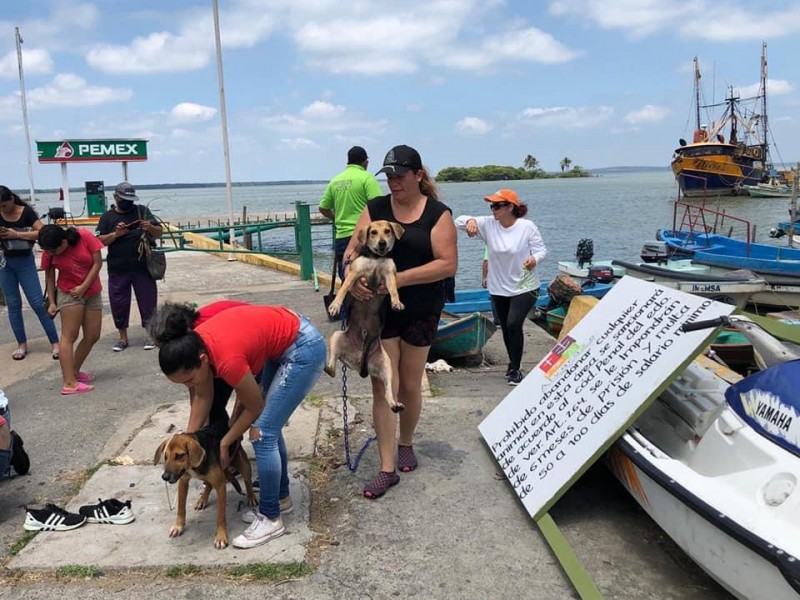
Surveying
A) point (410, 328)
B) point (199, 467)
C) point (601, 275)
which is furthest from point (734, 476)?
point (601, 275)

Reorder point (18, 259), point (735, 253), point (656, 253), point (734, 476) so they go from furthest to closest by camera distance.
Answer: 1. point (735, 253)
2. point (656, 253)
3. point (18, 259)
4. point (734, 476)

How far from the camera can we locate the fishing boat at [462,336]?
6.67m

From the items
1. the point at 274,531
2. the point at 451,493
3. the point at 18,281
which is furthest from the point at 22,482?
the point at 18,281

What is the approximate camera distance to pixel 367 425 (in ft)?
15.9

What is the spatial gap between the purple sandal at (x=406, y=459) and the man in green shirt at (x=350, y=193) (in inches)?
124

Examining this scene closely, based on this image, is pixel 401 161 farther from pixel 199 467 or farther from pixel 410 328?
pixel 199 467

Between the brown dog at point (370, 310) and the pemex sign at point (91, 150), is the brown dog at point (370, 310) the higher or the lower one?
the lower one

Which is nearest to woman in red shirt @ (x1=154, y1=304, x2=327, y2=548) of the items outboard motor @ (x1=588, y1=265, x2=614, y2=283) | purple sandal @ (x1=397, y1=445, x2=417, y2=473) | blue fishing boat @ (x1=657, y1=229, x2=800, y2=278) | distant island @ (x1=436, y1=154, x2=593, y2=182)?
purple sandal @ (x1=397, y1=445, x2=417, y2=473)

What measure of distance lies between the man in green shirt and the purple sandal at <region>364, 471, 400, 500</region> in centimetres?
341

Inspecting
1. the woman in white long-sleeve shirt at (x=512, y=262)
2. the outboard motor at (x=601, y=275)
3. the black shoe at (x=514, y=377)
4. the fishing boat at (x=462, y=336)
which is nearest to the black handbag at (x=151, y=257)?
the fishing boat at (x=462, y=336)

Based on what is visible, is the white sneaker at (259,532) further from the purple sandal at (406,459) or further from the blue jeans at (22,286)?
the blue jeans at (22,286)

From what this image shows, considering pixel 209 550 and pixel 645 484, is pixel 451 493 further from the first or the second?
pixel 209 550

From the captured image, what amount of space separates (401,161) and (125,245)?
14.8 feet

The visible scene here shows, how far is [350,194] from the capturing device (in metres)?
6.97
